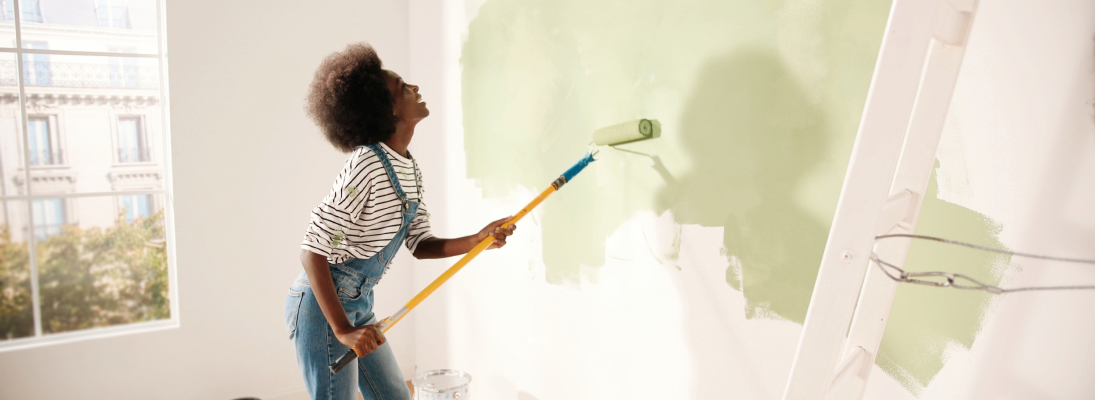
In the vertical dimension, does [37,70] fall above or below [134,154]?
above

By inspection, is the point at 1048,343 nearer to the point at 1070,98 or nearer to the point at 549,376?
the point at 1070,98

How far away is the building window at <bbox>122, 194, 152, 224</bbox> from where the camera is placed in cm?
553

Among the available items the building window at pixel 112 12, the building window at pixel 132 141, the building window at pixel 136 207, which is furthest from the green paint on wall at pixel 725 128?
the building window at pixel 136 207

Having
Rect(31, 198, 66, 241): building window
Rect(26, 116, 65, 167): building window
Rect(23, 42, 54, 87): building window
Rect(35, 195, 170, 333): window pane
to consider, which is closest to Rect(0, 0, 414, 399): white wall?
Rect(23, 42, 54, 87): building window

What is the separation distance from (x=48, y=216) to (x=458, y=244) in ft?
→ 18.5

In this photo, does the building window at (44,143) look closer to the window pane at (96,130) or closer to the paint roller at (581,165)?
the window pane at (96,130)

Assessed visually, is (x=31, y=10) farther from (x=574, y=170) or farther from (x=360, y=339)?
→ (x=574, y=170)

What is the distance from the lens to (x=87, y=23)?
11.4 ft

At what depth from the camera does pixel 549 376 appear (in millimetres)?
1771

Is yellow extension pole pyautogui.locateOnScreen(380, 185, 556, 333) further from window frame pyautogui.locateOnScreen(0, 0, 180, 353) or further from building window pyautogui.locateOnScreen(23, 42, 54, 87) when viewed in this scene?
building window pyautogui.locateOnScreen(23, 42, 54, 87)

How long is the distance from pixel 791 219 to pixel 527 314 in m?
1.02

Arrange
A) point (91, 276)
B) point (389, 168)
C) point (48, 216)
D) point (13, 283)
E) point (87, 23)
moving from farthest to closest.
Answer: point (13, 283) < point (91, 276) < point (48, 216) < point (87, 23) < point (389, 168)

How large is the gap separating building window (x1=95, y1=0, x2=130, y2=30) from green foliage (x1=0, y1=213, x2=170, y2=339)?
8.37ft

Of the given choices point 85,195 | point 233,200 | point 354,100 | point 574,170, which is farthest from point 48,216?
point 574,170
